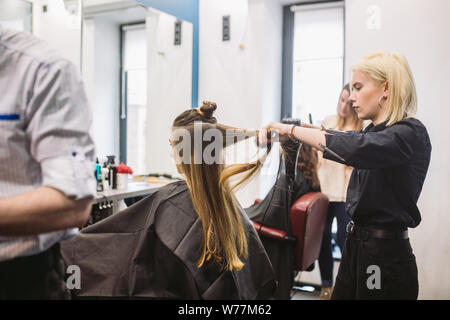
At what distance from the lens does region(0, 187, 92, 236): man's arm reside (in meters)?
0.71

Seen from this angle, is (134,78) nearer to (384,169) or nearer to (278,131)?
(278,131)

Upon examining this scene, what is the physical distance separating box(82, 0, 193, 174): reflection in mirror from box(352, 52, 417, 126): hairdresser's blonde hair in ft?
6.71

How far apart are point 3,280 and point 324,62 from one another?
351 centimetres

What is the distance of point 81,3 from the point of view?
2809 mm

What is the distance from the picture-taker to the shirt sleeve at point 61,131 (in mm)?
743

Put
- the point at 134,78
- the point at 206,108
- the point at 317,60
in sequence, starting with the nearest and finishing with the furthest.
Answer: the point at 206,108 < the point at 134,78 < the point at 317,60

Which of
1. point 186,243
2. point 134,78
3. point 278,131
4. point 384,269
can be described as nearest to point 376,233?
point 384,269

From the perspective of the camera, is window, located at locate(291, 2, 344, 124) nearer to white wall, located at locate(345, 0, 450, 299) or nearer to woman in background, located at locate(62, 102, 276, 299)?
white wall, located at locate(345, 0, 450, 299)

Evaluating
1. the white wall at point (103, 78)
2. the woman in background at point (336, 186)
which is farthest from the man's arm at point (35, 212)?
the woman in background at point (336, 186)

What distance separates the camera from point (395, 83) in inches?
61.7

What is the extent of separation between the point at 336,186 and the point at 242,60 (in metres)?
1.45

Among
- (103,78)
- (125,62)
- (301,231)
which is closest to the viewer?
(301,231)

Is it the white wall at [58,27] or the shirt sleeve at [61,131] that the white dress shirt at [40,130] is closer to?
the shirt sleeve at [61,131]

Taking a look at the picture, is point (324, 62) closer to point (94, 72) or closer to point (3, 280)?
point (94, 72)
